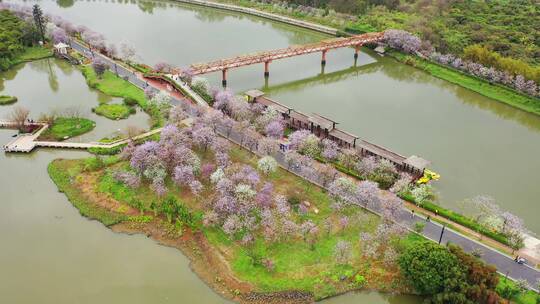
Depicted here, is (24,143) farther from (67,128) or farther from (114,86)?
(114,86)

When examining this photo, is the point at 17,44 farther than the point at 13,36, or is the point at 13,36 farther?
the point at 13,36

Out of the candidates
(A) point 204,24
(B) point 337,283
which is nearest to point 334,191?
(B) point 337,283

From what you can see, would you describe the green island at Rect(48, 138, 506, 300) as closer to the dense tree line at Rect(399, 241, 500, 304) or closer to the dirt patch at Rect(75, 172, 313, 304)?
the dirt patch at Rect(75, 172, 313, 304)

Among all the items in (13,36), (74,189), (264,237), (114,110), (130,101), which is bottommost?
(74,189)

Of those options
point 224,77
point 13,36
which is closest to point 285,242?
point 224,77

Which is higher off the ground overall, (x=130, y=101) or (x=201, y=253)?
(x=130, y=101)

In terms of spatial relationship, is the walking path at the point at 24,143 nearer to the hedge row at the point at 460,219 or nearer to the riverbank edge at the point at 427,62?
the hedge row at the point at 460,219
